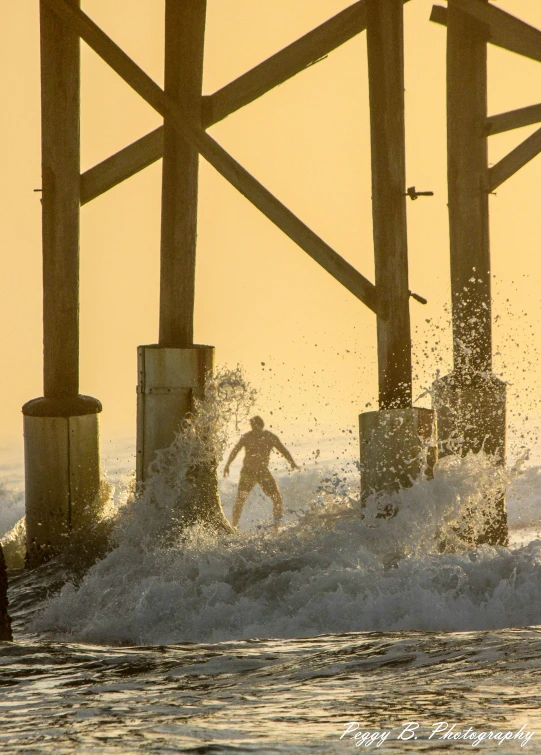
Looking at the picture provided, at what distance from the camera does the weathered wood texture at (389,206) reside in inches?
281

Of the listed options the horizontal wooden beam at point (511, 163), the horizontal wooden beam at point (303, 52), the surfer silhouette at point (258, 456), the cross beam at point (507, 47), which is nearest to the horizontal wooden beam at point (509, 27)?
the cross beam at point (507, 47)

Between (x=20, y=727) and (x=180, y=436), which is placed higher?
(x=180, y=436)

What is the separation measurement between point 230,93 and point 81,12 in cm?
126

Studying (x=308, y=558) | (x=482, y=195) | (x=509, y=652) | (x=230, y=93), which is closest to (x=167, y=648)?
(x=509, y=652)

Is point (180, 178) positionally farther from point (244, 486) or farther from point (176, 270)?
point (244, 486)

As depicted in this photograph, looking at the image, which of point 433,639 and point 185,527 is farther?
point 185,527

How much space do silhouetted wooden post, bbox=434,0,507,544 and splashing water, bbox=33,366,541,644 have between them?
42 centimetres

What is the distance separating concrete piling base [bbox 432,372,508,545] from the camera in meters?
8.23

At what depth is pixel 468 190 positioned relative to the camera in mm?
8555

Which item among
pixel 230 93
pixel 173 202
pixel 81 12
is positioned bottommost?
pixel 173 202

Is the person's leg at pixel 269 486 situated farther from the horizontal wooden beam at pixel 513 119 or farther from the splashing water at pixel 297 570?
the horizontal wooden beam at pixel 513 119

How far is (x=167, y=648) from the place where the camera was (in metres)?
4.79

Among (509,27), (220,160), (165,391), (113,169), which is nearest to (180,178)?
(220,160)

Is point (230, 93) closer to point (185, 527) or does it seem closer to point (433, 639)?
point (185, 527)
